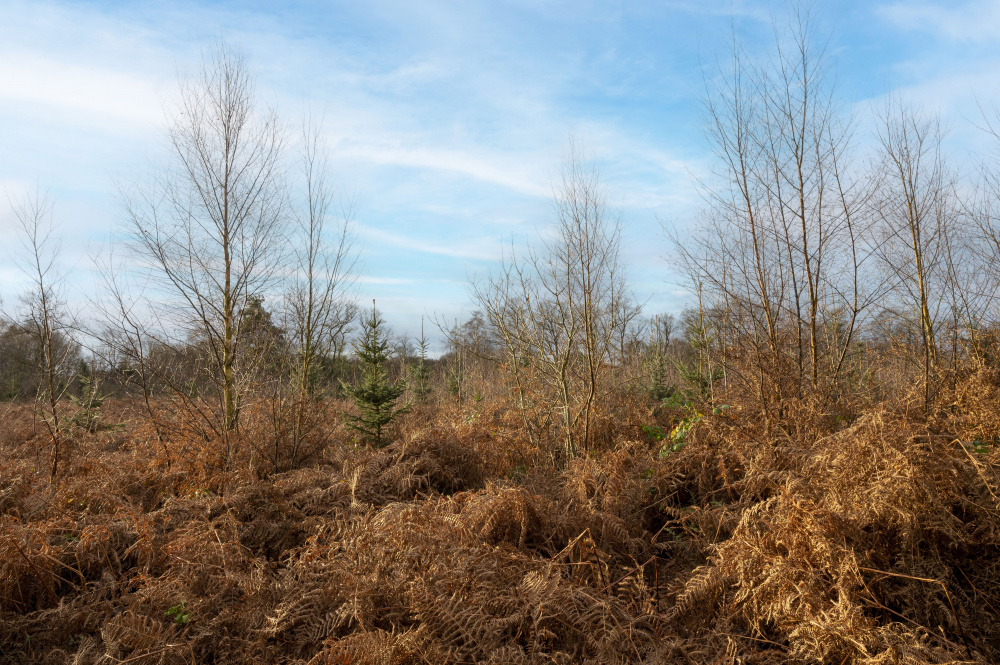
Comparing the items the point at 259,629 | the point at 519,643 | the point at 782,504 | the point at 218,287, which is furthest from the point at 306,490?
the point at 782,504

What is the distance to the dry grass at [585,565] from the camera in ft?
10.6

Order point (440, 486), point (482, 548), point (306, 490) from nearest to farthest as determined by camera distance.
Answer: point (482, 548) < point (306, 490) < point (440, 486)

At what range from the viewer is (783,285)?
6.26 metres

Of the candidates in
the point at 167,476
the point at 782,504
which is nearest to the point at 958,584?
the point at 782,504

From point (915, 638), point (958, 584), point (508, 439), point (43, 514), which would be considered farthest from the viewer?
point (508, 439)

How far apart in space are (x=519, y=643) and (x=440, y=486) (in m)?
3.52

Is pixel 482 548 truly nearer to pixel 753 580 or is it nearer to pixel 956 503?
pixel 753 580

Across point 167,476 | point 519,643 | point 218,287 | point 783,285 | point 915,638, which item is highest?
point 218,287

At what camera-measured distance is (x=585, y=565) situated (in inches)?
166

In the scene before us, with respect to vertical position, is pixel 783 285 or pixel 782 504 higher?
pixel 783 285

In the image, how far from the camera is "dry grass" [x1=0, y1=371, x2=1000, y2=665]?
3.23 meters

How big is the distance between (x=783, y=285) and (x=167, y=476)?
7520mm

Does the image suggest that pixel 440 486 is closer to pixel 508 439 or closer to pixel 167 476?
pixel 508 439

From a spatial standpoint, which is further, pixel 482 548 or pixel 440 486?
pixel 440 486
